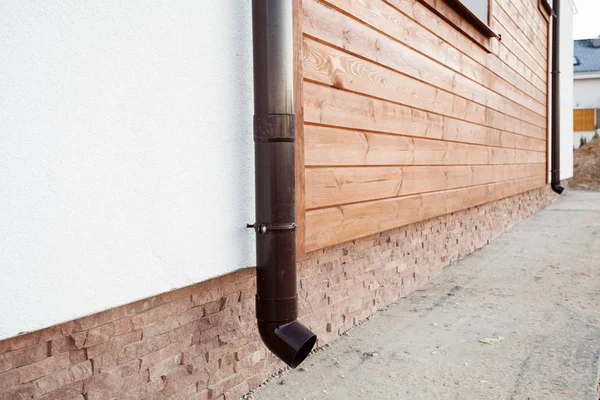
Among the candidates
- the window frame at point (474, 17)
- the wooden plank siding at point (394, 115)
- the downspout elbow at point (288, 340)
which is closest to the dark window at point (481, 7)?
the window frame at point (474, 17)

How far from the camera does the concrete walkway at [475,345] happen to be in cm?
251

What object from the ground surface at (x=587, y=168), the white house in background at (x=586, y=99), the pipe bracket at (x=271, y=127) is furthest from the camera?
the white house in background at (x=586, y=99)

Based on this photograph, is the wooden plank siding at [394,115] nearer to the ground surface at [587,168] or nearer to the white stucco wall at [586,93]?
the ground surface at [587,168]

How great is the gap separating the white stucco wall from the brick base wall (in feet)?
90.0

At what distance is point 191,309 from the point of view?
2.16 metres

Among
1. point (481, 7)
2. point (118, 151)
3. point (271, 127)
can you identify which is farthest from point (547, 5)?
point (118, 151)

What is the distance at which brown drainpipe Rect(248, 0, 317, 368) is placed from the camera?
7.30 feet

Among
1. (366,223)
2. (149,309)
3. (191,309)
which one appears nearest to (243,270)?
(191,309)

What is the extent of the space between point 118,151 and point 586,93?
30.3 meters

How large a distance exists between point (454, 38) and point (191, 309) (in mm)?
3588

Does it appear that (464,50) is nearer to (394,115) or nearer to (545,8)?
(394,115)

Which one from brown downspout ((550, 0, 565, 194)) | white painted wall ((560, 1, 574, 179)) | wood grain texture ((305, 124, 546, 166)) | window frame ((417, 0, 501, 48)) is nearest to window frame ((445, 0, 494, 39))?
window frame ((417, 0, 501, 48))

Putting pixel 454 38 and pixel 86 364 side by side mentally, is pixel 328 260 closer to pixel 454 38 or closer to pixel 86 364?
pixel 86 364

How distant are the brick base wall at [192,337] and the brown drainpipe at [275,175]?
19 centimetres
